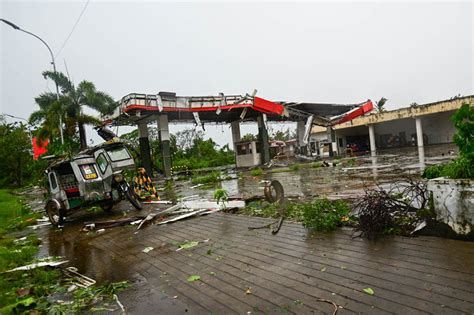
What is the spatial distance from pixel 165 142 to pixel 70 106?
7439mm

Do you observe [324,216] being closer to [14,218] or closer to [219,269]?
[219,269]

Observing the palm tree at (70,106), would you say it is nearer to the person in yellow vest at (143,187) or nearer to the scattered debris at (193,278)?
the person in yellow vest at (143,187)

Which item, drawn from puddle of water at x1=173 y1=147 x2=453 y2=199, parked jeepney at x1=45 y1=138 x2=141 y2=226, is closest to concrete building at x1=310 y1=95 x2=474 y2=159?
puddle of water at x1=173 y1=147 x2=453 y2=199

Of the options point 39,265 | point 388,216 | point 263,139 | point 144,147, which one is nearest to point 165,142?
point 144,147

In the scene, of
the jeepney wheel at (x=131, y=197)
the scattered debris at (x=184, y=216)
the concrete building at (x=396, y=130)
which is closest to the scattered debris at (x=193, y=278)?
the scattered debris at (x=184, y=216)

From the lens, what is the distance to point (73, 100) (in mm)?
20562

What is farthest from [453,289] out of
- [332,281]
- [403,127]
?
[403,127]

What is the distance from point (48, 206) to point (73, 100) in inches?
527

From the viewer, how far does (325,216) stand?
17.3 ft

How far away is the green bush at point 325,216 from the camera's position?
5.08 metres

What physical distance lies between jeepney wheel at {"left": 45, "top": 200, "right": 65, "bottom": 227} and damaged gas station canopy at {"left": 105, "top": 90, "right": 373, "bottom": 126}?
1308 cm

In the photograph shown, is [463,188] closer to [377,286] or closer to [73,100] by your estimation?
[377,286]

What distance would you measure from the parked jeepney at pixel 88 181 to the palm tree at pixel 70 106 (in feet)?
35.2

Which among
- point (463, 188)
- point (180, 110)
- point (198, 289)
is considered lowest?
point (198, 289)
